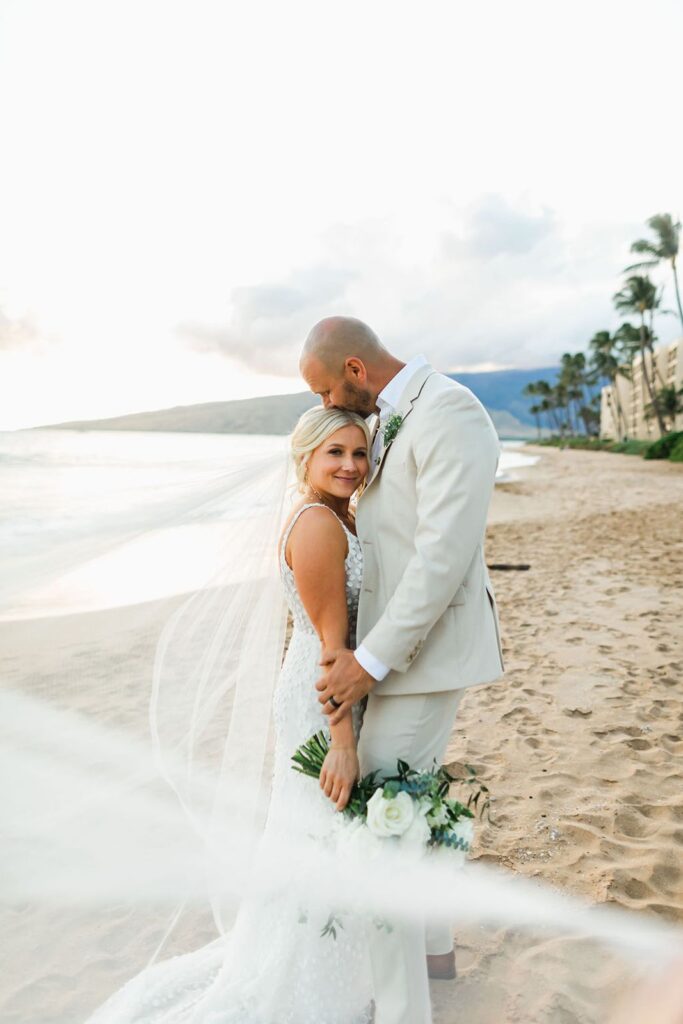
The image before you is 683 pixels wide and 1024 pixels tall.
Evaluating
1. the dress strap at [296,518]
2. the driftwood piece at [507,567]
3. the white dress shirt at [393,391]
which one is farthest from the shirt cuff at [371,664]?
the driftwood piece at [507,567]

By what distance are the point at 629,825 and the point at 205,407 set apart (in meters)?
3.96

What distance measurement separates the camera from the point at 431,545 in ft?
6.66

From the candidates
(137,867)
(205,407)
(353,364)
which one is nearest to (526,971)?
(137,867)

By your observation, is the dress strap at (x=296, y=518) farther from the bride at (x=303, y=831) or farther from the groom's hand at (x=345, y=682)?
the groom's hand at (x=345, y=682)

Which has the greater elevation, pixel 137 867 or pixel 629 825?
pixel 137 867

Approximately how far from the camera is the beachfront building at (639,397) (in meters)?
58.6

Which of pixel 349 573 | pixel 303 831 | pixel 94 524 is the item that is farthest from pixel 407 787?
pixel 94 524

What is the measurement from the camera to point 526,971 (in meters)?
2.79

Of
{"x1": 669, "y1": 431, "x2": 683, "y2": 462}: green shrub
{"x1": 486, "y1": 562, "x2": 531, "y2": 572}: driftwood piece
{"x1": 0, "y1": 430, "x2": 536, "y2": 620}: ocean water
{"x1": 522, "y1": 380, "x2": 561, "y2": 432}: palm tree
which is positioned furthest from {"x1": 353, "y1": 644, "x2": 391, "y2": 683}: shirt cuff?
{"x1": 522, "y1": 380, "x2": 561, "y2": 432}: palm tree

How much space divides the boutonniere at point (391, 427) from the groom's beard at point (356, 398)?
139mm

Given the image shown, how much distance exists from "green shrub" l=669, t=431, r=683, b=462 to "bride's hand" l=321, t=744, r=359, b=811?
36.8 meters

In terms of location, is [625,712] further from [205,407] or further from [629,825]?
[205,407]

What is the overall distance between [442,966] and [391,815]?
1.22 meters

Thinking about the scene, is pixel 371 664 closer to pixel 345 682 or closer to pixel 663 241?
pixel 345 682
